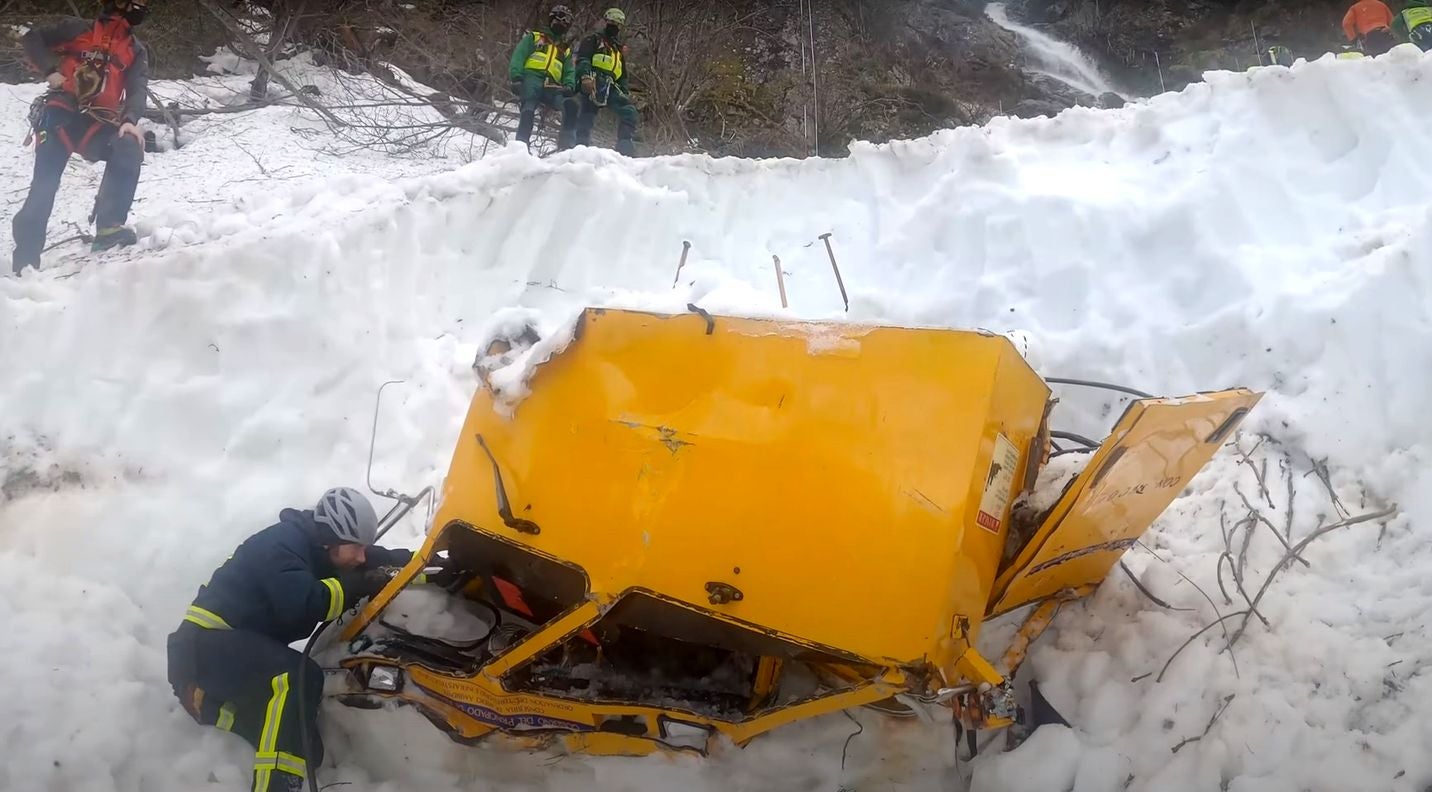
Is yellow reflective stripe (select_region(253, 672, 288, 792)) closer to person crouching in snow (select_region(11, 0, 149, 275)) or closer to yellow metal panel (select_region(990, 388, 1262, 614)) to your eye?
yellow metal panel (select_region(990, 388, 1262, 614))

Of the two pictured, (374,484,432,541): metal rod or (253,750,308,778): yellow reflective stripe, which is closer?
(253,750,308,778): yellow reflective stripe

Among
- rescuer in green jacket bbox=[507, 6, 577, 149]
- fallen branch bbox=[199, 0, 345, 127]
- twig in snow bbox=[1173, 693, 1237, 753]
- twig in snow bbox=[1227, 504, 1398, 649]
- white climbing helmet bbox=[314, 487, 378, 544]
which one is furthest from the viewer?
fallen branch bbox=[199, 0, 345, 127]

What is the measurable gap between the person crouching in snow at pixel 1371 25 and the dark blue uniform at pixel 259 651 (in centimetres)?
893

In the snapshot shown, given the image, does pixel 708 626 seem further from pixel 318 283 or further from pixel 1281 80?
pixel 1281 80

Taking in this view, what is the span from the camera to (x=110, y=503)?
4.12 meters

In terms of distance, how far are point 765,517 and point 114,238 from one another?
4.99m

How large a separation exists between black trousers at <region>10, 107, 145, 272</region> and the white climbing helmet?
3.21m

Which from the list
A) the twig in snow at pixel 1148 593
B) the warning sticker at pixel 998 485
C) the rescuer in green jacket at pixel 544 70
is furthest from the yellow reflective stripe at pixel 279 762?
the rescuer in green jacket at pixel 544 70

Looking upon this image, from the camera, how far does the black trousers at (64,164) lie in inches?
205

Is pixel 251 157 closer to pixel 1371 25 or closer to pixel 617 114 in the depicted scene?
pixel 617 114

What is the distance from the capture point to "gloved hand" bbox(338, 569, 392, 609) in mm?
3383

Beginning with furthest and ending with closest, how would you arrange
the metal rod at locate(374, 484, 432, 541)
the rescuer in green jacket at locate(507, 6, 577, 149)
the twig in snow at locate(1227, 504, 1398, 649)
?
the rescuer in green jacket at locate(507, 6, 577, 149) → the metal rod at locate(374, 484, 432, 541) → the twig in snow at locate(1227, 504, 1398, 649)

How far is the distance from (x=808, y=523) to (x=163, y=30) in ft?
41.2

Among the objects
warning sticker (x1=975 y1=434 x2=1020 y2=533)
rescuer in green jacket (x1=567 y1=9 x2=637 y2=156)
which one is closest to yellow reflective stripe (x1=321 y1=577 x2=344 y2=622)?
warning sticker (x1=975 y1=434 x2=1020 y2=533)
